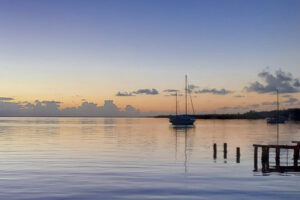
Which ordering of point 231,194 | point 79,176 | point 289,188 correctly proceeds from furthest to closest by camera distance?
point 79,176, point 289,188, point 231,194

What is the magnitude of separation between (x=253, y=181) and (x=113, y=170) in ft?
40.7

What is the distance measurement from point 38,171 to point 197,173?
13.6 m

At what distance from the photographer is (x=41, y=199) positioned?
23641 millimetres

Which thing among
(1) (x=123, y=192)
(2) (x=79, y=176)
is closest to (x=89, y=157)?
(2) (x=79, y=176)

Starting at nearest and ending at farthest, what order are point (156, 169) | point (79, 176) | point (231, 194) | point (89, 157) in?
1. point (231, 194)
2. point (79, 176)
3. point (156, 169)
4. point (89, 157)

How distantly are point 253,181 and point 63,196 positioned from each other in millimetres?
14274

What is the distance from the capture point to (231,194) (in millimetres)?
25562

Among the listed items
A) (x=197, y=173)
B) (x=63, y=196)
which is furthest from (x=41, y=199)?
(x=197, y=173)

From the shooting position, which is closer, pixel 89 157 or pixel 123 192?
pixel 123 192

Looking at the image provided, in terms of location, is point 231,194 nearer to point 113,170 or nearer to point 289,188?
point 289,188

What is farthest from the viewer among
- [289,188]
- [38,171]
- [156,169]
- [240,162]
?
[240,162]

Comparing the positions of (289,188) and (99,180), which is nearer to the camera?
(289,188)

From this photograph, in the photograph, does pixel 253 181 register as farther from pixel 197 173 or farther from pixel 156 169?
pixel 156 169

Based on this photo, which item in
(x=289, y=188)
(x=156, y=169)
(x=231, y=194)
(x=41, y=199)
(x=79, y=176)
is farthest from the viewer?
(x=156, y=169)
